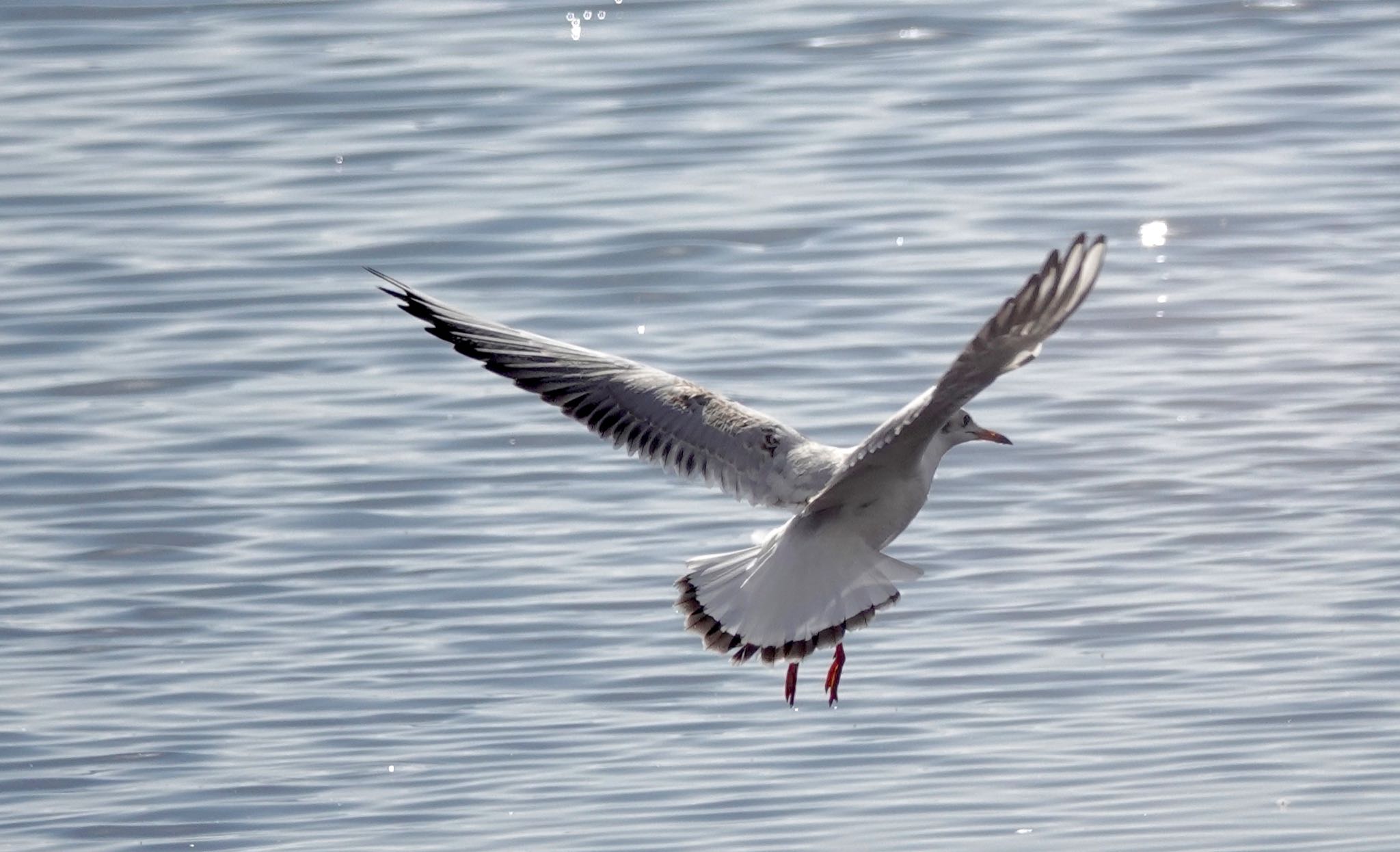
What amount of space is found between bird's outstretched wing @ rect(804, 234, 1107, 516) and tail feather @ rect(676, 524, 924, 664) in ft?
1.82

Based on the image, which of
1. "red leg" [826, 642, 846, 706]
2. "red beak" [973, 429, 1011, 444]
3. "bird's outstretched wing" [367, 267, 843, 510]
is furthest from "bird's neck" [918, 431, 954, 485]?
"red leg" [826, 642, 846, 706]

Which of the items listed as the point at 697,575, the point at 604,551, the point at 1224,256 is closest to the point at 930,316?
the point at 1224,256

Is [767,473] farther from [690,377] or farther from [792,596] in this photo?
[690,377]

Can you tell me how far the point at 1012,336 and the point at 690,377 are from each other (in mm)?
5989

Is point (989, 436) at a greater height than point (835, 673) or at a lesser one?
greater

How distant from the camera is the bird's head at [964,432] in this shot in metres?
7.87

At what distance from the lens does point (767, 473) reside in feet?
25.6

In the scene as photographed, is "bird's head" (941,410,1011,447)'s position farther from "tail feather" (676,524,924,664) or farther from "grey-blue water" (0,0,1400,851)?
"grey-blue water" (0,0,1400,851)

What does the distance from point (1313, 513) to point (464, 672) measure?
3.54 meters

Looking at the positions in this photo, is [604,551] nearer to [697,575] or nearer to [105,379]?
[697,575]

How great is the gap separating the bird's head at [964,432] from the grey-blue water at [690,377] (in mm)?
1028

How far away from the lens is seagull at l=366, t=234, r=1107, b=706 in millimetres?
7309

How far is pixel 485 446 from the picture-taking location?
1177 cm

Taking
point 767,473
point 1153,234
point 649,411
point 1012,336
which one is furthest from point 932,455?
point 1153,234
